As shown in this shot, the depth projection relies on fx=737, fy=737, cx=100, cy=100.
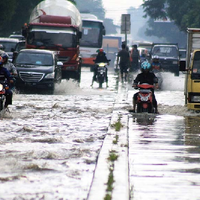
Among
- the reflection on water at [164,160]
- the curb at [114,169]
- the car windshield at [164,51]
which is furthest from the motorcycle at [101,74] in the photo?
the curb at [114,169]

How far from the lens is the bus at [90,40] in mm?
51281

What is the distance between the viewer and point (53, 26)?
32.7 metres

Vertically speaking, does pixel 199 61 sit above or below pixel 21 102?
above

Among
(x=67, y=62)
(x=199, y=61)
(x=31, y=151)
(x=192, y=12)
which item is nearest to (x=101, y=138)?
(x=31, y=151)

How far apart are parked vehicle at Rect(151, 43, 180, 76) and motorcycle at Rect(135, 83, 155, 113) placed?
25.5m

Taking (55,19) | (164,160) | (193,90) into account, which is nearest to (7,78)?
(193,90)

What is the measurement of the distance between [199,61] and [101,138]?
697 cm

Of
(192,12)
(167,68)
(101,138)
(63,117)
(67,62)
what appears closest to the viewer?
(101,138)

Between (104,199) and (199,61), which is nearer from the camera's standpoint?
(104,199)

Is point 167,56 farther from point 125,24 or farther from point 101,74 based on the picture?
Answer: point 101,74

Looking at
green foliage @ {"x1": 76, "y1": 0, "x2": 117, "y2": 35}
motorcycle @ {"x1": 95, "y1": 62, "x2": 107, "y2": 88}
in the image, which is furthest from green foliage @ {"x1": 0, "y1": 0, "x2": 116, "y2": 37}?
green foliage @ {"x1": 76, "y1": 0, "x2": 117, "y2": 35}

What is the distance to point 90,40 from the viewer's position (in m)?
52.1

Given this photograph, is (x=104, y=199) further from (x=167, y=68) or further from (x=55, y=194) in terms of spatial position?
(x=167, y=68)

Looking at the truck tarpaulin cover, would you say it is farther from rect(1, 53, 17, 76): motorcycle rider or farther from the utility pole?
rect(1, 53, 17, 76): motorcycle rider
